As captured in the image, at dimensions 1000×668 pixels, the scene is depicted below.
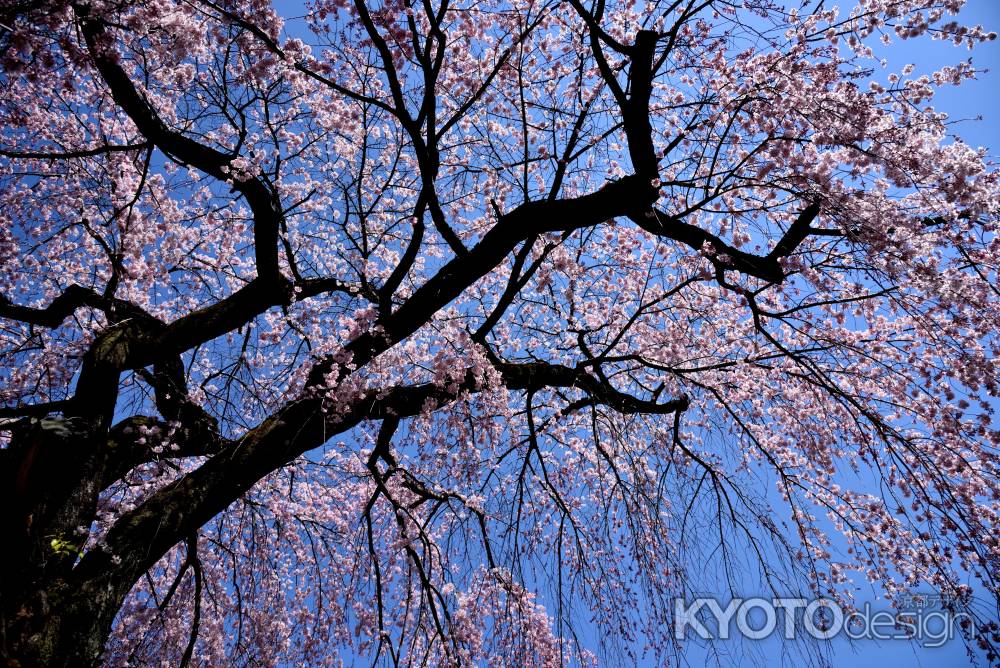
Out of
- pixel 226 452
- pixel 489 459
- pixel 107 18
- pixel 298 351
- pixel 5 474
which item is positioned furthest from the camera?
pixel 298 351

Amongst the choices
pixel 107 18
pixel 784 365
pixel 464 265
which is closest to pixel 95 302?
pixel 107 18

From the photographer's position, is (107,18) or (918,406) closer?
(107,18)

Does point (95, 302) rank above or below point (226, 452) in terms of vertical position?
above

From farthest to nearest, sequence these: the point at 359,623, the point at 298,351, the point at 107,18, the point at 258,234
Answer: the point at 359,623 < the point at 298,351 < the point at 258,234 < the point at 107,18

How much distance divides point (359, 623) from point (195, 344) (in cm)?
400

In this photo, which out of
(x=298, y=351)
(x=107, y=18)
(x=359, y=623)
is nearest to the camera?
(x=107, y=18)

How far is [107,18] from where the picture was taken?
3980 mm

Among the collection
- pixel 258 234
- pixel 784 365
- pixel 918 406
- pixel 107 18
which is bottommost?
pixel 918 406

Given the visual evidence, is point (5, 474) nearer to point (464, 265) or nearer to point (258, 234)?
point (258, 234)

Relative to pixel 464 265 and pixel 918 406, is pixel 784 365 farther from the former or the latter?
pixel 464 265

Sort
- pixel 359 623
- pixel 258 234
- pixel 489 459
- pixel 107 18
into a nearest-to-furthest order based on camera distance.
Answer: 1. pixel 107 18
2. pixel 258 234
3. pixel 489 459
4. pixel 359 623

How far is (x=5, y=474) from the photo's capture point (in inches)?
133

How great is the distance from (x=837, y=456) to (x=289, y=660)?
22.1 feet

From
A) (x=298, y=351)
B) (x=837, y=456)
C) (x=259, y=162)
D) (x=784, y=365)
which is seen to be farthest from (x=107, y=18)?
(x=837, y=456)
